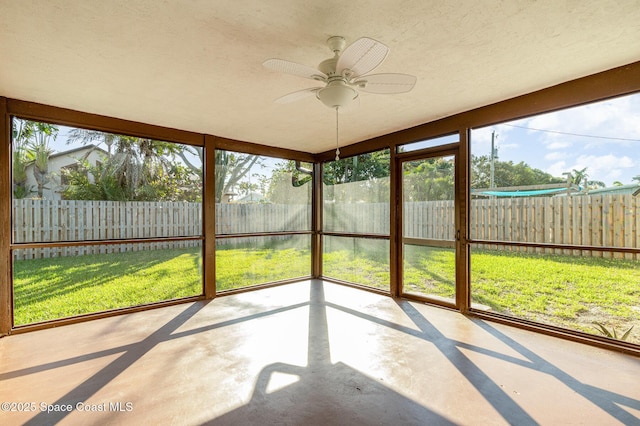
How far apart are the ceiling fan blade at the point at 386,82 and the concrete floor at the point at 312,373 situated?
2179mm

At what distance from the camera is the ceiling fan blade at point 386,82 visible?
1982mm

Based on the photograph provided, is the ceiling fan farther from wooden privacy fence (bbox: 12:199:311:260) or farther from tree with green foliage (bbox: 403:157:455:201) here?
wooden privacy fence (bbox: 12:199:311:260)

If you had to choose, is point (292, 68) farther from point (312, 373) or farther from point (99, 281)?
point (99, 281)

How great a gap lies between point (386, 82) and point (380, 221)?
9.99 ft

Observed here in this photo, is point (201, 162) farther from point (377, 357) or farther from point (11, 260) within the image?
point (377, 357)

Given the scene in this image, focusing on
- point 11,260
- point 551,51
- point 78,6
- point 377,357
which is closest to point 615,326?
point 377,357

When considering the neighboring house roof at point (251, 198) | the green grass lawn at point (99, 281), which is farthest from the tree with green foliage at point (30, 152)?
the neighboring house roof at point (251, 198)

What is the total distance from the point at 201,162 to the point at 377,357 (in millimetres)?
3681

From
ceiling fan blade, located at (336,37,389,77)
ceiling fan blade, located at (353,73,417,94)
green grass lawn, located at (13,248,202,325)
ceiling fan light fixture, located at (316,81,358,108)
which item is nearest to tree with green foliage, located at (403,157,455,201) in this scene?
ceiling fan blade, located at (353,73,417,94)

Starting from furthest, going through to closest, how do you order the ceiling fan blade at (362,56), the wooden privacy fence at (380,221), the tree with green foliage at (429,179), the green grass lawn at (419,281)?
1. the tree with green foliage at (429,179)
2. the green grass lawn at (419,281)
3. the wooden privacy fence at (380,221)
4. the ceiling fan blade at (362,56)

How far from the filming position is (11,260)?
3209mm

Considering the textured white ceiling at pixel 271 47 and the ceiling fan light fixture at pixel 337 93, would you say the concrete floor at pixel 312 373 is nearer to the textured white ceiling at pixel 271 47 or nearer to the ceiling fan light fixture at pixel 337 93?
the ceiling fan light fixture at pixel 337 93

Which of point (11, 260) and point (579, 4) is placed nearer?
point (579, 4)

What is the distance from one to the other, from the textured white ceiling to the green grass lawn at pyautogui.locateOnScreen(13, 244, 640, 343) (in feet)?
6.36
